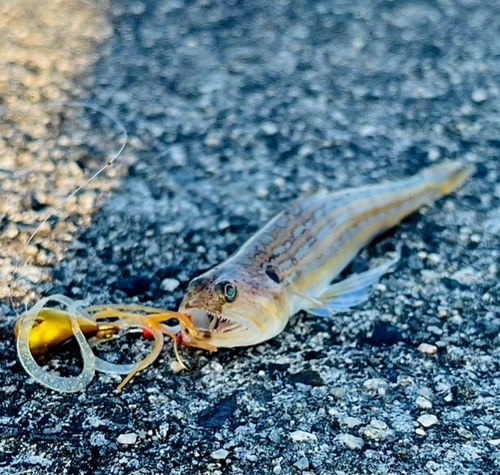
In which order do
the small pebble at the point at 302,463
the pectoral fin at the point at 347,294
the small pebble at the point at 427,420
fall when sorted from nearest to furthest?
the small pebble at the point at 302,463 → the small pebble at the point at 427,420 → the pectoral fin at the point at 347,294

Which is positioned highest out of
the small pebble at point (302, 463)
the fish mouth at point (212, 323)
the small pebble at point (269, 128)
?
the fish mouth at point (212, 323)

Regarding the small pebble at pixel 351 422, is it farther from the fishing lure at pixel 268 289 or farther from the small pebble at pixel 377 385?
the fishing lure at pixel 268 289

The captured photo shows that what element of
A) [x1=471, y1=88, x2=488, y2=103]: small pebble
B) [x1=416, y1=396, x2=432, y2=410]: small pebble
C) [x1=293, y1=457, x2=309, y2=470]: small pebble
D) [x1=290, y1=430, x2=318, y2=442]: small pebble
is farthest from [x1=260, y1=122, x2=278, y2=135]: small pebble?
[x1=293, y1=457, x2=309, y2=470]: small pebble

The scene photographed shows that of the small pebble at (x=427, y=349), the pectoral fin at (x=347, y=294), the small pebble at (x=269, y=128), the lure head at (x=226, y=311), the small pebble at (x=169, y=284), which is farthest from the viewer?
the small pebble at (x=269, y=128)

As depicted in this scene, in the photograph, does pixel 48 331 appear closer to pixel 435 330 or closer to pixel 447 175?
pixel 435 330

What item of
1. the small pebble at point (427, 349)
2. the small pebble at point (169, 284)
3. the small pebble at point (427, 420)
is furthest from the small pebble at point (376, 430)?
the small pebble at point (169, 284)

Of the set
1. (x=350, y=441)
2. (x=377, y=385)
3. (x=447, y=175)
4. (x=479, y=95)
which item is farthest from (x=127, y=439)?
(x=479, y=95)

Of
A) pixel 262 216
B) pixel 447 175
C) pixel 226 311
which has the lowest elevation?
pixel 447 175
